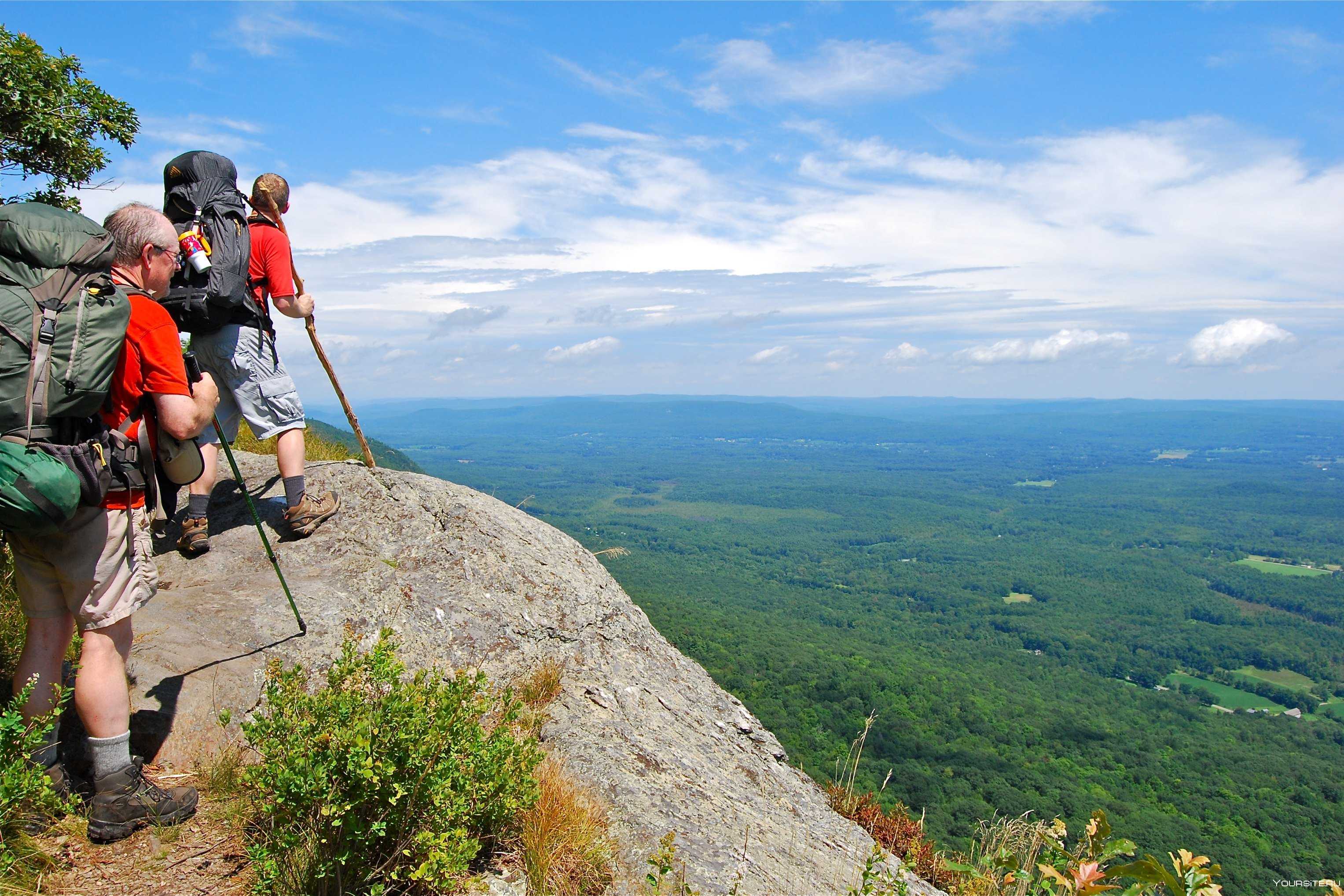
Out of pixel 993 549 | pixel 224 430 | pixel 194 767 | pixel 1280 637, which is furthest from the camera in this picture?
pixel 993 549

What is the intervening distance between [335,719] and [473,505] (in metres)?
4.13

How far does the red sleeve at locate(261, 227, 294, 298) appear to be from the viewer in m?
5.18

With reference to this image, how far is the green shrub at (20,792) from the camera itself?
2443 mm

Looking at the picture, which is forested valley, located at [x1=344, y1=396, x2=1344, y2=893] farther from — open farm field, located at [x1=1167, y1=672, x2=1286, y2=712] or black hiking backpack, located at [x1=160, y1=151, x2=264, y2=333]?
black hiking backpack, located at [x1=160, y1=151, x2=264, y2=333]

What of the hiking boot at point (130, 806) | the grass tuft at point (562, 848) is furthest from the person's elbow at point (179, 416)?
the grass tuft at point (562, 848)

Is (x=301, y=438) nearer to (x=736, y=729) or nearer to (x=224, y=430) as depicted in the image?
(x=224, y=430)

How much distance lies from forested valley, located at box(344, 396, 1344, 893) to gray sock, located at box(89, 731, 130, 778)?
8980mm

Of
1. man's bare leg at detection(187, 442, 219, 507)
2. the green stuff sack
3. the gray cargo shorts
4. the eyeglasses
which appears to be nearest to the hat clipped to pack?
the green stuff sack

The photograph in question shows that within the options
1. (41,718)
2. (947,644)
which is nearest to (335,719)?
(41,718)

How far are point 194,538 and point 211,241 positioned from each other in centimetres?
223

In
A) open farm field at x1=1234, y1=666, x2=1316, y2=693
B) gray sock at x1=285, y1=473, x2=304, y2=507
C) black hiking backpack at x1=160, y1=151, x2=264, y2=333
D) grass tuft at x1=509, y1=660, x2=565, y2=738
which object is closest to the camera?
grass tuft at x1=509, y1=660, x2=565, y2=738

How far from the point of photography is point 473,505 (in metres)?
6.77

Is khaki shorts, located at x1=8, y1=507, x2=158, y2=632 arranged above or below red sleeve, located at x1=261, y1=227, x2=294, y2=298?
below

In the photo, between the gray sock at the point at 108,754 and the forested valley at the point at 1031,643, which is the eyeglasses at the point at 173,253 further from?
the forested valley at the point at 1031,643
